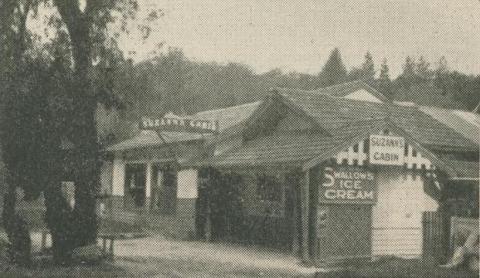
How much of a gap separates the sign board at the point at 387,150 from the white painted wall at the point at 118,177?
15.1m

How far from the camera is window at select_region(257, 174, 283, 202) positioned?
65.7ft

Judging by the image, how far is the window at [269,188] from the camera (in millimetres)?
20031

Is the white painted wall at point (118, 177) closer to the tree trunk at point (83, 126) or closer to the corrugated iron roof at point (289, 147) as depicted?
the corrugated iron roof at point (289, 147)

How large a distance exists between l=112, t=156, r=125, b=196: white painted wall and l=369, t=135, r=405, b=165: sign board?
15.1 meters

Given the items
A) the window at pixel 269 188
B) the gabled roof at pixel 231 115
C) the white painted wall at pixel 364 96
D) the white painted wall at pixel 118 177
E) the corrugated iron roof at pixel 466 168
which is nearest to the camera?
the window at pixel 269 188

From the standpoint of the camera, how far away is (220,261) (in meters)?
16.5

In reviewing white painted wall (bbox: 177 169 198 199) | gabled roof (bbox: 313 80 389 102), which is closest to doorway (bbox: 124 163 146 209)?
white painted wall (bbox: 177 169 198 199)

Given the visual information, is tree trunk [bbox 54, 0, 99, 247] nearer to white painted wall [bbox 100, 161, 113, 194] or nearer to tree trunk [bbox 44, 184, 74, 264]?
tree trunk [bbox 44, 184, 74, 264]

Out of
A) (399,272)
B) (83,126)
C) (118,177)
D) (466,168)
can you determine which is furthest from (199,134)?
(399,272)

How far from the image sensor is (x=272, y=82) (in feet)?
295

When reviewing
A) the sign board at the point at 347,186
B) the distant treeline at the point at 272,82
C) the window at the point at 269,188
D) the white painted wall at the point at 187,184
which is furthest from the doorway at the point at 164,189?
the distant treeline at the point at 272,82

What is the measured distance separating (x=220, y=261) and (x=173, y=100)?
62.4 m

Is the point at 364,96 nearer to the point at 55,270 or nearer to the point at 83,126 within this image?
the point at 83,126

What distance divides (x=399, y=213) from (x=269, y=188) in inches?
151
